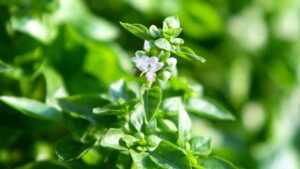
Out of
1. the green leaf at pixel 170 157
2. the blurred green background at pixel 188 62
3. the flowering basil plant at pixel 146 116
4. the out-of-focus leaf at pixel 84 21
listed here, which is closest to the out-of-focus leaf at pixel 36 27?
the blurred green background at pixel 188 62

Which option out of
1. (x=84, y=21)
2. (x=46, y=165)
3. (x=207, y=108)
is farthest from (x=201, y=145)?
(x=84, y=21)

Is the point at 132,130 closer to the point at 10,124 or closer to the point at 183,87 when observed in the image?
the point at 183,87

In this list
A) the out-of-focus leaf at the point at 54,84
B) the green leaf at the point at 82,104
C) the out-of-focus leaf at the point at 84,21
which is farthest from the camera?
the out-of-focus leaf at the point at 84,21

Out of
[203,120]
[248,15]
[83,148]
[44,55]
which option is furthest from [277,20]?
[83,148]

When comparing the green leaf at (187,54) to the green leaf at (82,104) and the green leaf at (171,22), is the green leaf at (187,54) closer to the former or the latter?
the green leaf at (171,22)

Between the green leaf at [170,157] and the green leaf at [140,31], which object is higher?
the green leaf at [140,31]

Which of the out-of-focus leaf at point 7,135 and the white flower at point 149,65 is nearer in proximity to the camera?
the white flower at point 149,65
